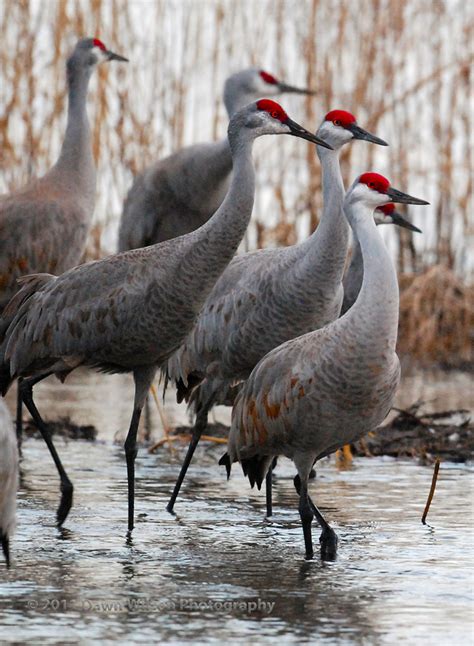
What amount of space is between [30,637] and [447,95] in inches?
287

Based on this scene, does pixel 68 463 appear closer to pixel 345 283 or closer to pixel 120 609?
pixel 345 283

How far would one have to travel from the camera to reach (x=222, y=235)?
202 inches

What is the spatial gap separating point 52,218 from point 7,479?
3.17 meters

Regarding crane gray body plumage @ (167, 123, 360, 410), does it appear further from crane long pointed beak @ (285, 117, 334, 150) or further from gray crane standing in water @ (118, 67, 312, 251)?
gray crane standing in water @ (118, 67, 312, 251)

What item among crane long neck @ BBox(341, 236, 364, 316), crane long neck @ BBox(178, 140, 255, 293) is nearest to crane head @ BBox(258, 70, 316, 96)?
crane long neck @ BBox(341, 236, 364, 316)

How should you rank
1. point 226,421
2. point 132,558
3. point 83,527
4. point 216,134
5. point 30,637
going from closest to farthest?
point 30,637 < point 132,558 < point 83,527 < point 226,421 < point 216,134

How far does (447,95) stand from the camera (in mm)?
10039

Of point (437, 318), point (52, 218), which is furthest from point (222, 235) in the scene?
point (437, 318)

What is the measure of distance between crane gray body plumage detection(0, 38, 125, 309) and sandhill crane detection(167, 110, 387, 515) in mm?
1203

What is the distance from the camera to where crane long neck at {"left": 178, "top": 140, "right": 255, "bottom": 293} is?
5.11 metres

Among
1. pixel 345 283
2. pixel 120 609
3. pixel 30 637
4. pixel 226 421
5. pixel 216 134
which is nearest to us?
pixel 30 637

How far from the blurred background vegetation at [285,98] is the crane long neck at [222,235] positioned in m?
4.69

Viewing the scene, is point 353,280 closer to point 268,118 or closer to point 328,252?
point 328,252

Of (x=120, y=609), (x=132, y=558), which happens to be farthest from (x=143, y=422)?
(x=120, y=609)
